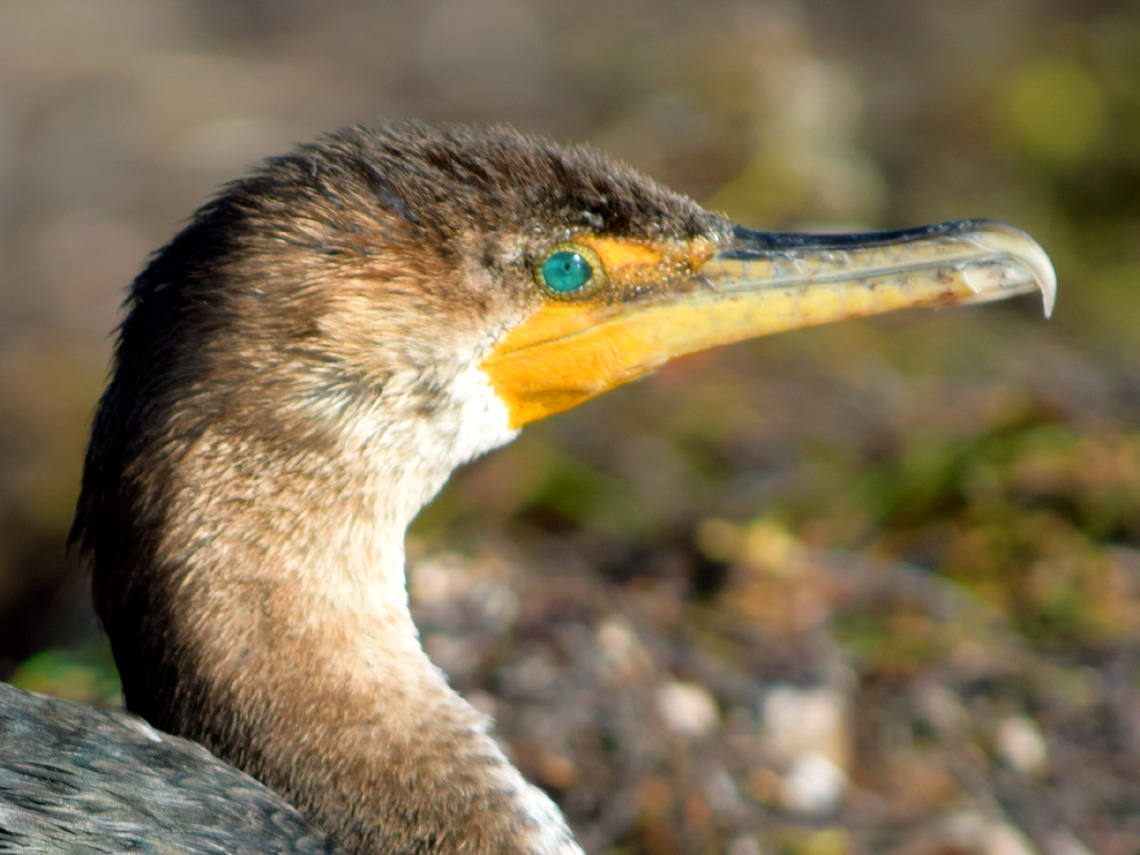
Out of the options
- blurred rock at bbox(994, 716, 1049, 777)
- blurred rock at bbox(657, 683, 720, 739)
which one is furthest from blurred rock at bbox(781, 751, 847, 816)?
blurred rock at bbox(994, 716, 1049, 777)

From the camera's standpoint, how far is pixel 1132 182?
303 inches

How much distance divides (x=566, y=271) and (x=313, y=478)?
0.67 m

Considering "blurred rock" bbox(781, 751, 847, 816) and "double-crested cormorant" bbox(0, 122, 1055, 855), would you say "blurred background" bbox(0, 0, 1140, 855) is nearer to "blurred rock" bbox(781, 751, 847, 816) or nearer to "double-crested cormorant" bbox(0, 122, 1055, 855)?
"blurred rock" bbox(781, 751, 847, 816)

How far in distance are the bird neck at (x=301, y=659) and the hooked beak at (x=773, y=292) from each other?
496 mm

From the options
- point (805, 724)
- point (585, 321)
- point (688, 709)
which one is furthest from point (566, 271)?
point (805, 724)

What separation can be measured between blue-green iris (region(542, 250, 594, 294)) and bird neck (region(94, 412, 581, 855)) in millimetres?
491

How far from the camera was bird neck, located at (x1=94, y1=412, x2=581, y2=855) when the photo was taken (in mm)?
2264

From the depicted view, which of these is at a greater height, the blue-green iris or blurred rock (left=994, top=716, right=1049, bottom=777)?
the blue-green iris

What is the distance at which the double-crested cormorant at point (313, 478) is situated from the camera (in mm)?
2250

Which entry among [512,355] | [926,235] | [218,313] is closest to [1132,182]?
[926,235]

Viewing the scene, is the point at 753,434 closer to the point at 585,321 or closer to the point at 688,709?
the point at 688,709

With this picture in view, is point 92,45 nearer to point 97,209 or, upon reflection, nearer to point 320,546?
point 97,209

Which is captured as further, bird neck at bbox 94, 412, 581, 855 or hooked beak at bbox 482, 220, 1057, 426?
hooked beak at bbox 482, 220, 1057, 426

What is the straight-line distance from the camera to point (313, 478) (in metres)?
2.32
